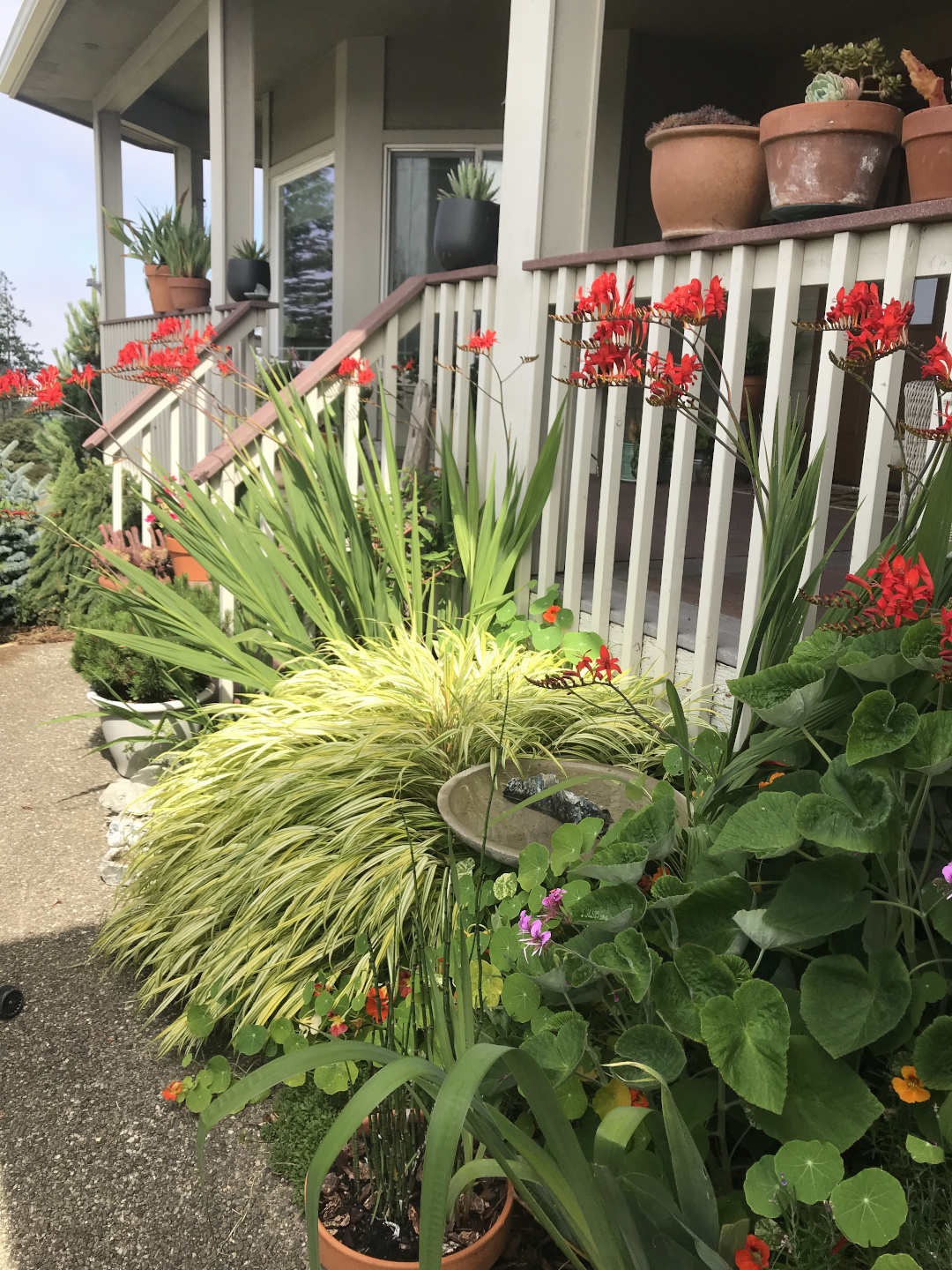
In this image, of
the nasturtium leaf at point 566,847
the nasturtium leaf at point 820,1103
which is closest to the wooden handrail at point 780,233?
the nasturtium leaf at point 566,847

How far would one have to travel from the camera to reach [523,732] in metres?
2.40

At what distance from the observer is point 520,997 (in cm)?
150

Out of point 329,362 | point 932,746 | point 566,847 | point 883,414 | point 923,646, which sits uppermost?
point 329,362

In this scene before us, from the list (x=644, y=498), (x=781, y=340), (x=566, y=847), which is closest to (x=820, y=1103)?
(x=566, y=847)

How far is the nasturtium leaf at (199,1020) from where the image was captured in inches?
71.2

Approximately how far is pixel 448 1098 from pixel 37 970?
67.1 inches

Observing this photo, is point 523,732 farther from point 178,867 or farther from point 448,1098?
point 448,1098

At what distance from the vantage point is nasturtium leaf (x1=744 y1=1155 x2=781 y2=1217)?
113cm

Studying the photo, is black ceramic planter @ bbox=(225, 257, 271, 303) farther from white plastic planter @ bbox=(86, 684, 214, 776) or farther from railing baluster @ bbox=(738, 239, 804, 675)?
railing baluster @ bbox=(738, 239, 804, 675)

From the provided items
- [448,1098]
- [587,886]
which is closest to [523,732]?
[587,886]

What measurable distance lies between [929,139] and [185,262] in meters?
6.35

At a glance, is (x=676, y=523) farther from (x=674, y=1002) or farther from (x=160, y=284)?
(x=160, y=284)

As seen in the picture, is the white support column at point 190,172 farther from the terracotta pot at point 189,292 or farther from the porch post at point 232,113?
the porch post at point 232,113

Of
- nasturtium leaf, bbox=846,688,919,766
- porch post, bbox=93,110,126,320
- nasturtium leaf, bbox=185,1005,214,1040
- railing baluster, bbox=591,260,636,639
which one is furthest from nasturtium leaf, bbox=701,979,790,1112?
porch post, bbox=93,110,126,320
